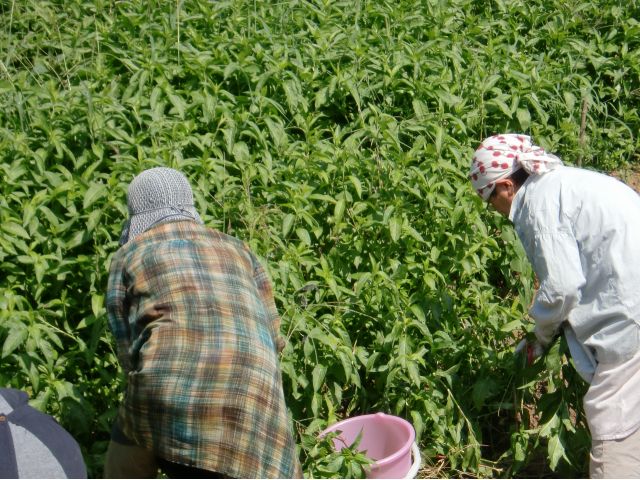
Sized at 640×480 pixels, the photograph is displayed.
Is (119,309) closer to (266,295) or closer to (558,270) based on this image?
(266,295)

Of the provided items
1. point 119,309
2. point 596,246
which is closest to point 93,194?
point 119,309

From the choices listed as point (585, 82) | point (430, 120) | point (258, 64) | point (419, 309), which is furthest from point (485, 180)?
point (585, 82)

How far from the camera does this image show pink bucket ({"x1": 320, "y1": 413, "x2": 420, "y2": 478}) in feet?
13.7

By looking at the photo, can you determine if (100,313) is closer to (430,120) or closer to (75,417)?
(75,417)

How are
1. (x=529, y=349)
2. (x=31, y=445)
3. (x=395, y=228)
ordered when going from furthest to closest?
(x=395, y=228) → (x=529, y=349) → (x=31, y=445)

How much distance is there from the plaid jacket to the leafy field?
79cm

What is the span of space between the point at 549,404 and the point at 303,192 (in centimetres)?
153

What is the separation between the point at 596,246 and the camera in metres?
3.68

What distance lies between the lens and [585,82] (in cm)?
620

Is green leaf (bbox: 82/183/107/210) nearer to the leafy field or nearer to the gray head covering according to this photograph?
the leafy field

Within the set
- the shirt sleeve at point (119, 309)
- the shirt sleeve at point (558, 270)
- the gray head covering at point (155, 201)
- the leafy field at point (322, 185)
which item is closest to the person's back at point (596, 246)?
the shirt sleeve at point (558, 270)

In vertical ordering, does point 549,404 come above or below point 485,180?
below

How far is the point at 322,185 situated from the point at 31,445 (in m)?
2.52

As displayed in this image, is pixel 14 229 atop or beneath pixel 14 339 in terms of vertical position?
atop
